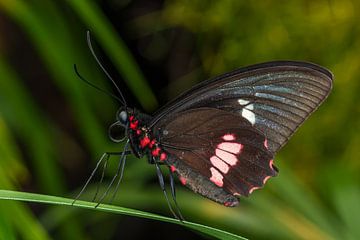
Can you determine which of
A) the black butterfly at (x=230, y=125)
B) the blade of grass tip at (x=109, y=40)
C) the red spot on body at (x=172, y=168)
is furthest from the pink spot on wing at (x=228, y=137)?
the blade of grass tip at (x=109, y=40)

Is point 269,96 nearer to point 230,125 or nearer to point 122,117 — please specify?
point 230,125

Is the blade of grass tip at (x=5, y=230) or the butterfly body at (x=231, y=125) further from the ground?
the blade of grass tip at (x=5, y=230)

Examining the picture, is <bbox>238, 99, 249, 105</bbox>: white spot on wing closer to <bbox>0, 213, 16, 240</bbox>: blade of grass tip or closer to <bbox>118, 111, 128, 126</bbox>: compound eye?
<bbox>118, 111, 128, 126</bbox>: compound eye

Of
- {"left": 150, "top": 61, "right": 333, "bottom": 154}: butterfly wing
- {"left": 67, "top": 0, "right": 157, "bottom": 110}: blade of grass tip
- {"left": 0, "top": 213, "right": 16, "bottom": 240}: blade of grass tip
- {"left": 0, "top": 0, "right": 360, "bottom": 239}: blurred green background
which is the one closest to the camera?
{"left": 0, "top": 213, "right": 16, "bottom": 240}: blade of grass tip

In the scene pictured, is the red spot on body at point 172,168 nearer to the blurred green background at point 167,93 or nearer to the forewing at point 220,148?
the forewing at point 220,148

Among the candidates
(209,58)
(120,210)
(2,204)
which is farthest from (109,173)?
(120,210)

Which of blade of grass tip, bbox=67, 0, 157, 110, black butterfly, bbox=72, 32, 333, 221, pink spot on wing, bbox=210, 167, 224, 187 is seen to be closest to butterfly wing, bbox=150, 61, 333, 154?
black butterfly, bbox=72, 32, 333, 221
